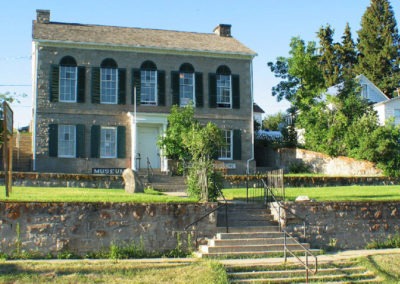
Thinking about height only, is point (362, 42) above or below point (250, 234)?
above

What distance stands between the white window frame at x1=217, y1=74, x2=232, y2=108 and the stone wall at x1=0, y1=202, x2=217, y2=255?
15.9 m

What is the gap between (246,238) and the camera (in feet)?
46.5

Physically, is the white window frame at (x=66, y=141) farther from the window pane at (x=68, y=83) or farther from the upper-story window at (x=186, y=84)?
the upper-story window at (x=186, y=84)

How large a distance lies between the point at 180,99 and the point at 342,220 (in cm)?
1542

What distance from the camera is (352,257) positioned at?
13.7 meters

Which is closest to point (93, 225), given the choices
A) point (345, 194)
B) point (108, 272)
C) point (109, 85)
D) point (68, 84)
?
point (108, 272)

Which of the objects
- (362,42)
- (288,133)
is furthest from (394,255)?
(362,42)

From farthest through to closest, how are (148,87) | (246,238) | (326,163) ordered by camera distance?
1. (326,163)
2. (148,87)
3. (246,238)

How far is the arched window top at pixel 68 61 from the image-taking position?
90.0ft

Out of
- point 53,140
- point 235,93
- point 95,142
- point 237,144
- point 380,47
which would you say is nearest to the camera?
point 53,140

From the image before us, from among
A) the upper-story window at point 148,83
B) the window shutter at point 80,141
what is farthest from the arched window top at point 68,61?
the upper-story window at point 148,83

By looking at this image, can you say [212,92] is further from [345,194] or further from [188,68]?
[345,194]

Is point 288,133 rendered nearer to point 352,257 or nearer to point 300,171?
point 300,171

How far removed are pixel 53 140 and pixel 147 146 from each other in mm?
4732
